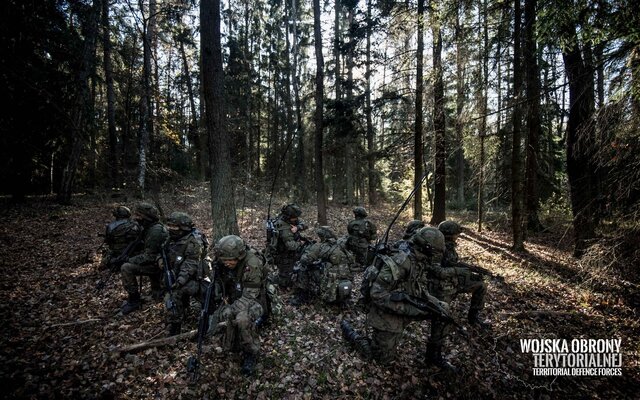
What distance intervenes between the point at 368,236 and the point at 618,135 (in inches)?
232

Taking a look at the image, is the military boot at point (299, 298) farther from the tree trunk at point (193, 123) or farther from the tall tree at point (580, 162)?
the tree trunk at point (193, 123)

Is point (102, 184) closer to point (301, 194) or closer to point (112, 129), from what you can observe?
point (112, 129)

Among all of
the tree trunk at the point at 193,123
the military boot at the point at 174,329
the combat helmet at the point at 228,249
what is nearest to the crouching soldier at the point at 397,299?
the combat helmet at the point at 228,249

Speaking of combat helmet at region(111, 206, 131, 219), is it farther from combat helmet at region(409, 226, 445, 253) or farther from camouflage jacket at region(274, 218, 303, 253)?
combat helmet at region(409, 226, 445, 253)

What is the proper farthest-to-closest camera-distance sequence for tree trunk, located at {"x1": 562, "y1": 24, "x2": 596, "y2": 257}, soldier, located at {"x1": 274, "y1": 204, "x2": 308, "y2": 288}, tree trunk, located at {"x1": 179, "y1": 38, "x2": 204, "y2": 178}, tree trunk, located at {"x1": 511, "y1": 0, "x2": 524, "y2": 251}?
1. tree trunk, located at {"x1": 179, "y1": 38, "x2": 204, "y2": 178}
2. tree trunk, located at {"x1": 511, "y1": 0, "x2": 524, "y2": 251}
3. soldier, located at {"x1": 274, "y1": 204, "x2": 308, "y2": 288}
4. tree trunk, located at {"x1": 562, "y1": 24, "x2": 596, "y2": 257}

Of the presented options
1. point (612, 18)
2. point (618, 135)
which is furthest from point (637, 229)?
point (612, 18)

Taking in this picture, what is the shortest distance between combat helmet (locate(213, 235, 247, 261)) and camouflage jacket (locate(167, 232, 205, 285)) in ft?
3.90

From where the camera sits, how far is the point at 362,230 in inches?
350

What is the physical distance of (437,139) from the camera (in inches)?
494

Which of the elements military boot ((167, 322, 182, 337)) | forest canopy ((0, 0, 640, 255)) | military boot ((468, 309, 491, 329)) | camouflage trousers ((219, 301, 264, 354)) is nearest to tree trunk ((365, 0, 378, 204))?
forest canopy ((0, 0, 640, 255))

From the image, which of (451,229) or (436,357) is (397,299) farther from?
(451,229)

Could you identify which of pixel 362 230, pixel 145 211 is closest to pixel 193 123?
pixel 145 211

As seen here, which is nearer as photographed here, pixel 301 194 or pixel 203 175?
pixel 301 194

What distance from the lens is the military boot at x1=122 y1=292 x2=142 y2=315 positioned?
20.3 feet
